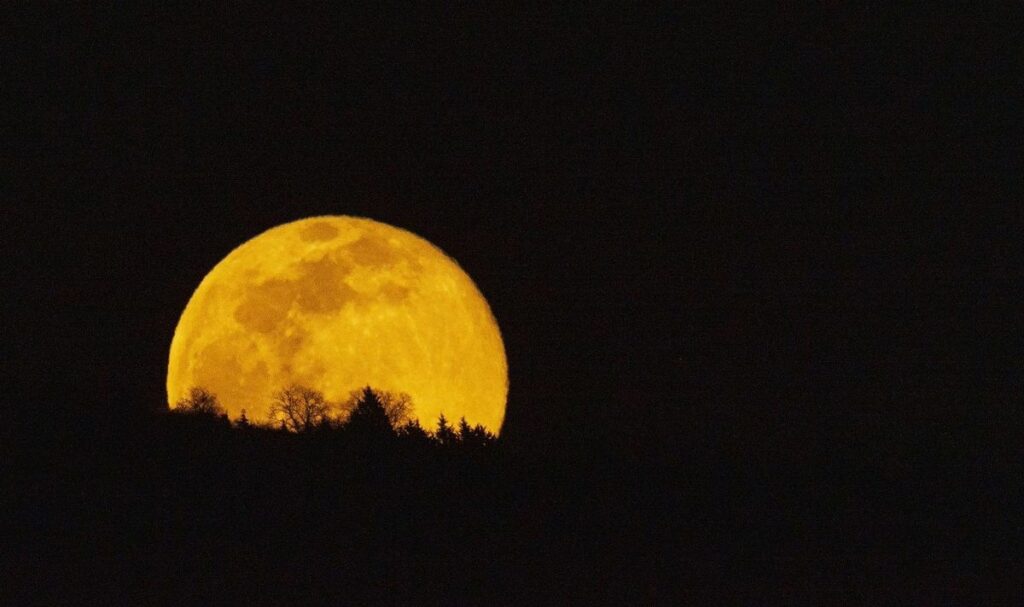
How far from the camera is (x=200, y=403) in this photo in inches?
1214

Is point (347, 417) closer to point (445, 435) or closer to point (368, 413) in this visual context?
point (368, 413)

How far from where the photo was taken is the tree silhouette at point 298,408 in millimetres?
28875

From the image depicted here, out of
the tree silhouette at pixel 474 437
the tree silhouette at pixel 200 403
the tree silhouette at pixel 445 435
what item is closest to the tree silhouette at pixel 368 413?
the tree silhouette at pixel 445 435

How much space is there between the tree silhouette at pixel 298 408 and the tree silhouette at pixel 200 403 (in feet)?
4.57

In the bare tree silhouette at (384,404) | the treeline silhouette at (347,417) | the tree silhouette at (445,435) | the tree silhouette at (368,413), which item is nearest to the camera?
the tree silhouette at (445,435)

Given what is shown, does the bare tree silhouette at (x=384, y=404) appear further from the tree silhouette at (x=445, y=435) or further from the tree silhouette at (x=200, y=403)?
the tree silhouette at (x=200, y=403)

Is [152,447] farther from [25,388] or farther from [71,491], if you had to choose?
[25,388]

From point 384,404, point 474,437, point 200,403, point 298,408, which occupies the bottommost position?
point 474,437

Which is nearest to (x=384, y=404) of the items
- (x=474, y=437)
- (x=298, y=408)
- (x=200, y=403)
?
(x=298, y=408)

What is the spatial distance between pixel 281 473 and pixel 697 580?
8.02 metres

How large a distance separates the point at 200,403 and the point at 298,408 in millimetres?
2863

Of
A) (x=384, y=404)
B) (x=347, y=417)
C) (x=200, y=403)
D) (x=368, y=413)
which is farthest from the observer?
(x=200, y=403)

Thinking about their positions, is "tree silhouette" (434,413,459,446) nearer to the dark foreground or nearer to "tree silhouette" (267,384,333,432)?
the dark foreground

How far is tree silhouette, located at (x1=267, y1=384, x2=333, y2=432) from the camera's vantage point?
94.7ft
